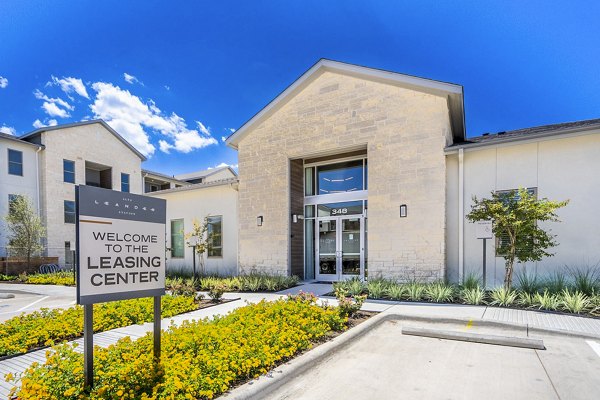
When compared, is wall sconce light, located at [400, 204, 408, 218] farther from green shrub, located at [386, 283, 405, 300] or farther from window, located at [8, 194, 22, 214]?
window, located at [8, 194, 22, 214]

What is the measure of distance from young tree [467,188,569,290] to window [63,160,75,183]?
26435mm

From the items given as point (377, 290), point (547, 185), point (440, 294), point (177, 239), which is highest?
point (547, 185)

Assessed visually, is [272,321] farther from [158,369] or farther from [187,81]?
[187,81]

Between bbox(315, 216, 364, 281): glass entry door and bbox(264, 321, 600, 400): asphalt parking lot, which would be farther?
bbox(315, 216, 364, 281): glass entry door

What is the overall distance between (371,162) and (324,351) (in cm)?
751

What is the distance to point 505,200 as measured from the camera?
27.6 ft

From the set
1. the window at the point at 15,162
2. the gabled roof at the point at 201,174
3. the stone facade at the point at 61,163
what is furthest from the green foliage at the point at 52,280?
the gabled roof at the point at 201,174

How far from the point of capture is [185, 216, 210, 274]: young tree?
42.6 feet

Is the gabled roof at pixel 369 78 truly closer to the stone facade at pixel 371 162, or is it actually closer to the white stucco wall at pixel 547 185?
the stone facade at pixel 371 162

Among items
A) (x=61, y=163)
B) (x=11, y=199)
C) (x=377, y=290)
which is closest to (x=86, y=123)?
(x=61, y=163)

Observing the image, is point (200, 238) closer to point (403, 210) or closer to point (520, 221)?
point (403, 210)

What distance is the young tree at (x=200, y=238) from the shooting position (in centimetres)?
1298

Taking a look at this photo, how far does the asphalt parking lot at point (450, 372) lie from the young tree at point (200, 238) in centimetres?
908

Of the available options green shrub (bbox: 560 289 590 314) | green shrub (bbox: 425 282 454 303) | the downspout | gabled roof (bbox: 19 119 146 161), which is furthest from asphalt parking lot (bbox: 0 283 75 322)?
gabled roof (bbox: 19 119 146 161)
